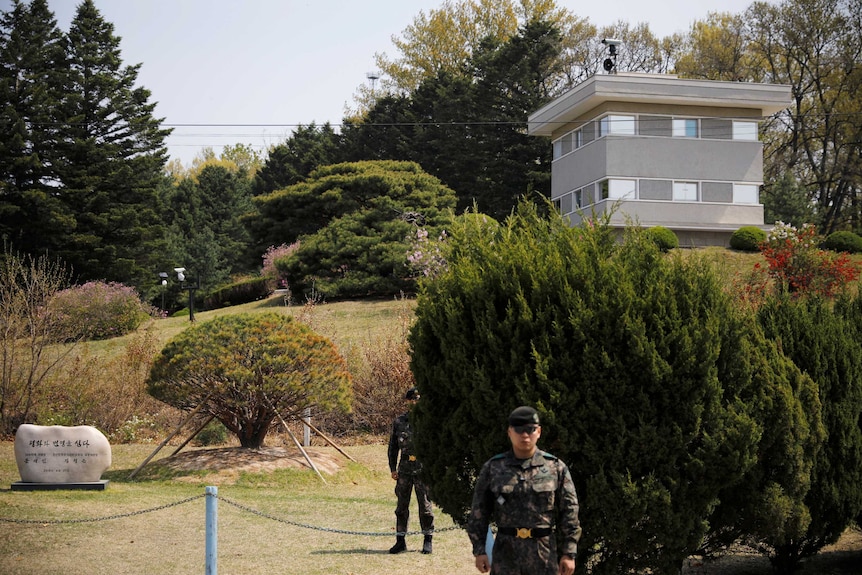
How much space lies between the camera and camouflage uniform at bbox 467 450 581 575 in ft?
20.1

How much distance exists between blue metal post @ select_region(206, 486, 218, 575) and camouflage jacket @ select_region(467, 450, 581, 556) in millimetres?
3111

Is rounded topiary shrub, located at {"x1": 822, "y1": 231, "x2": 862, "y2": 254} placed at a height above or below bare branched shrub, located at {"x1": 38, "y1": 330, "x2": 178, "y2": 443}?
above

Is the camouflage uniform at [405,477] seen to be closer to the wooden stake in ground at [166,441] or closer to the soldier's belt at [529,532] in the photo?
the soldier's belt at [529,532]

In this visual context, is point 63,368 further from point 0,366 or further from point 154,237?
point 154,237

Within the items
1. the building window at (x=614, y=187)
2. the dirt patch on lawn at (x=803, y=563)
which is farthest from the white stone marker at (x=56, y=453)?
the building window at (x=614, y=187)

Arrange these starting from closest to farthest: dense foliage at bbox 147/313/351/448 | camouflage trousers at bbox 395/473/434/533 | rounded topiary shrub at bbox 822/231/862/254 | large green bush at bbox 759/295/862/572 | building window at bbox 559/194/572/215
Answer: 1. large green bush at bbox 759/295/862/572
2. camouflage trousers at bbox 395/473/434/533
3. dense foliage at bbox 147/313/351/448
4. rounded topiary shrub at bbox 822/231/862/254
5. building window at bbox 559/194/572/215

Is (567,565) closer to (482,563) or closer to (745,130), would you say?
(482,563)

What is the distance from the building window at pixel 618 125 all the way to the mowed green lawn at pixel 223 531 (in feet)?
77.4

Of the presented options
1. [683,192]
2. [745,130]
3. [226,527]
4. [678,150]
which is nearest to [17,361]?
[226,527]

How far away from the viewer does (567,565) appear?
604cm

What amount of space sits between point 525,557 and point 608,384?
1.59 m

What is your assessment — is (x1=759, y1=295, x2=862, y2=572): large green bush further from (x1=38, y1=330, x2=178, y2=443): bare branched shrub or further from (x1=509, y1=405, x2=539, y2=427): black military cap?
(x1=38, y1=330, x2=178, y2=443): bare branched shrub

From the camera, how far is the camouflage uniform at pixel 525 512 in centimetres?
614

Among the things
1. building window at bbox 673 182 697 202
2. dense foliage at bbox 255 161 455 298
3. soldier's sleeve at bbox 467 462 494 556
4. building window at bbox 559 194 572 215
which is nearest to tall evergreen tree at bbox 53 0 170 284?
dense foliage at bbox 255 161 455 298
